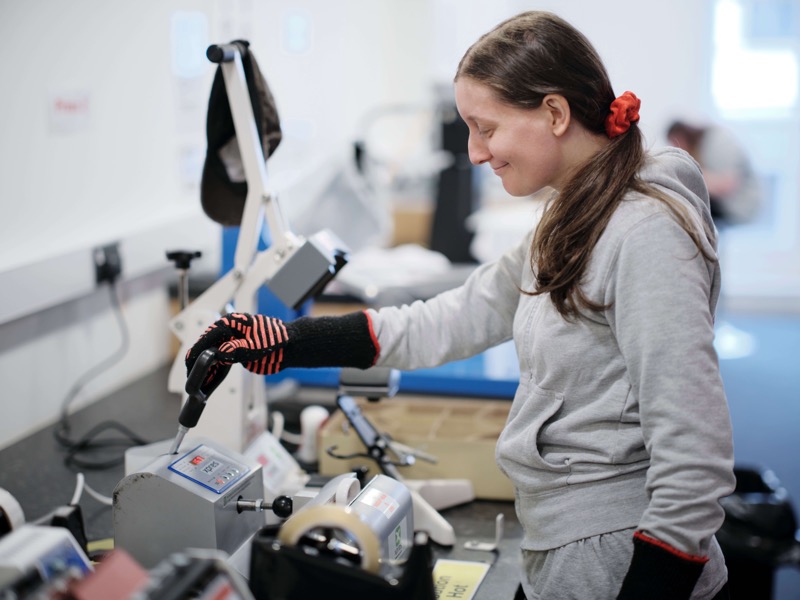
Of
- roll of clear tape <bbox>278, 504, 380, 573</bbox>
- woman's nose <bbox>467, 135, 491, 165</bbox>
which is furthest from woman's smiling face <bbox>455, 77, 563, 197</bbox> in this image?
roll of clear tape <bbox>278, 504, 380, 573</bbox>

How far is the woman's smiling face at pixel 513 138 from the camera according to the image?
3.59 ft

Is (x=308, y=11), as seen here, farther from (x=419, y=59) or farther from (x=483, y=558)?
(x=483, y=558)

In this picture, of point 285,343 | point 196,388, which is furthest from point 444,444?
point 196,388

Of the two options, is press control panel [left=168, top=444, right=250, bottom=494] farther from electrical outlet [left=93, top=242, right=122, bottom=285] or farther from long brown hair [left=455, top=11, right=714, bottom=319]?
electrical outlet [left=93, top=242, right=122, bottom=285]

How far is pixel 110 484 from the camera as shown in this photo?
1591mm

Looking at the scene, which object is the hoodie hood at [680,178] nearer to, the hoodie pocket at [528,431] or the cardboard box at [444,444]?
the hoodie pocket at [528,431]

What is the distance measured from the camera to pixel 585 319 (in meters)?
1.06

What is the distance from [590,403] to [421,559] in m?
0.33

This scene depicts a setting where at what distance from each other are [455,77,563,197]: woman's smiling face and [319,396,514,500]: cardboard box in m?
0.59

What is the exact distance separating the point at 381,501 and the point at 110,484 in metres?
0.71

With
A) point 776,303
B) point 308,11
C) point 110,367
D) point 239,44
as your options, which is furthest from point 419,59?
point 239,44

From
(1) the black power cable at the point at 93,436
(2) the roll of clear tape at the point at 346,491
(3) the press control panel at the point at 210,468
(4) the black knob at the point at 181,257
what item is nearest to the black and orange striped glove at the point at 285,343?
(3) the press control panel at the point at 210,468

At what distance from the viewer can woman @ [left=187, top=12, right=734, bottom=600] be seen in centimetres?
95

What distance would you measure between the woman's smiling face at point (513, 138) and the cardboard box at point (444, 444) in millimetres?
590
